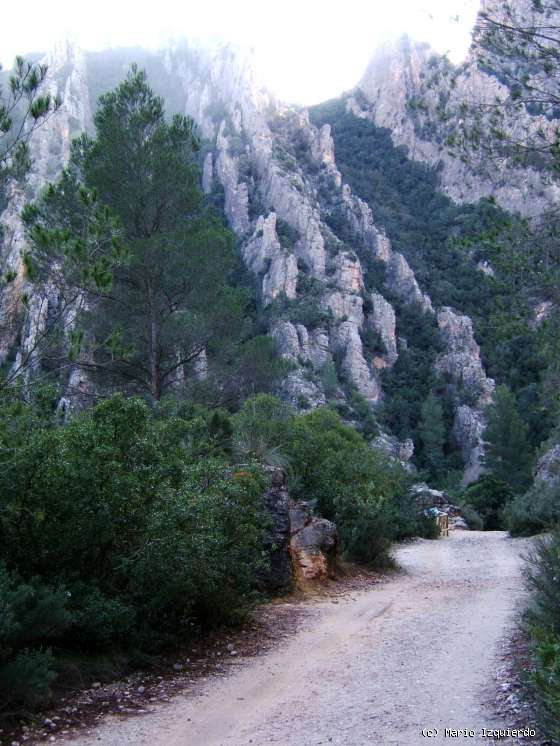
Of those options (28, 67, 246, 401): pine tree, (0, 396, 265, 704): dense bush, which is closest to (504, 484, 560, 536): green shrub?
(28, 67, 246, 401): pine tree

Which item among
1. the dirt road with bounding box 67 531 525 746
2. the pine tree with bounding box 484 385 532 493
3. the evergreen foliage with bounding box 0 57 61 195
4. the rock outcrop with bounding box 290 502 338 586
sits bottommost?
the dirt road with bounding box 67 531 525 746

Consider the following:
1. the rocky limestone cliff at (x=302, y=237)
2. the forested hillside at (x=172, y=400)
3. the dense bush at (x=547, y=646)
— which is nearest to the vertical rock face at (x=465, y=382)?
the rocky limestone cliff at (x=302, y=237)

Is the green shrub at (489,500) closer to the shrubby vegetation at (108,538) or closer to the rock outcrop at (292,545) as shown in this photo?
the rock outcrop at (292,545)

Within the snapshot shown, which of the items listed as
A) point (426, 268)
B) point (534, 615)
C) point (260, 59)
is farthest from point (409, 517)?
point (260, 59)

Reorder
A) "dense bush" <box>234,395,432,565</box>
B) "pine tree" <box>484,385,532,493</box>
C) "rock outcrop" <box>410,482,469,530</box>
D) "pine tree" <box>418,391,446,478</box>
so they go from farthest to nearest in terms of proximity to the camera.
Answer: "pine tree" <box>418,391,446,478</box>
"pine tree" <box>484,385,532,493</box>
"rock outcrop" <box>410,482,469,530</box>
"dense bush" <box>234,395,432,565</box>

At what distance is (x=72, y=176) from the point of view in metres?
13.9

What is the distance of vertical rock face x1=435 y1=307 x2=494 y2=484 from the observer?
51.7 meters

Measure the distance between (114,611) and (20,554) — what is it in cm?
101

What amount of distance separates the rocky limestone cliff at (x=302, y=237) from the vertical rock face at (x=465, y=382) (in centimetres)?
15

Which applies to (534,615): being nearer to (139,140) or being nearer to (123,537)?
(123,537)

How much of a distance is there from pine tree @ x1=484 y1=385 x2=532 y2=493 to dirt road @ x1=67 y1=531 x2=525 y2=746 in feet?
114

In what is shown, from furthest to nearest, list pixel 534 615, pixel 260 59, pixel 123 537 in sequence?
pixel 260 59
pixel 123 537
pixel 534 615

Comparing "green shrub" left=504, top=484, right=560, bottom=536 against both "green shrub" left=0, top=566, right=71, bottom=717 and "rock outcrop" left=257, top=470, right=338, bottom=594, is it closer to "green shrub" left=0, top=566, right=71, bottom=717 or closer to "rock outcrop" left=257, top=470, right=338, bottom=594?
"rock outcrop" left=257, top=470, right=338, bottom=594

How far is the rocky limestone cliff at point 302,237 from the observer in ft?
173
